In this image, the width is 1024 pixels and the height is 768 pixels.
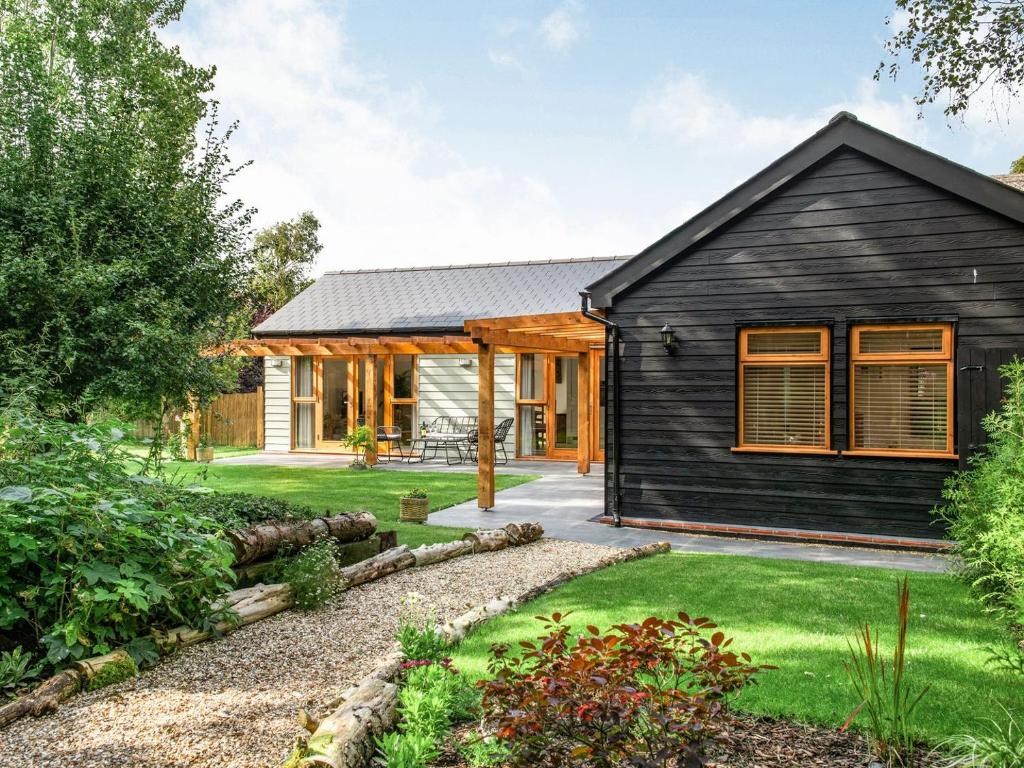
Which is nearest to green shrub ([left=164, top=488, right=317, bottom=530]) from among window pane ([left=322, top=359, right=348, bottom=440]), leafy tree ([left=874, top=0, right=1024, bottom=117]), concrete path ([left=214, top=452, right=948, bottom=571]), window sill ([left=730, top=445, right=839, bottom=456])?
concrete path ([left=214, top=452, right=948, bottom=571])

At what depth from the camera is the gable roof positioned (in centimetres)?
712

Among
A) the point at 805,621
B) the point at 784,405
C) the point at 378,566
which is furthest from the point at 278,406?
the point at 805,621

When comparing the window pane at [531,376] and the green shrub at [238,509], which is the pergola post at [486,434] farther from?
the window pane at [531,376]

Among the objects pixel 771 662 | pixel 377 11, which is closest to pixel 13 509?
pixel 771 662

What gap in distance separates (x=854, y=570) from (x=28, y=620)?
5.98 metres

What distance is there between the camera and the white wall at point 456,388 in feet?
53.6

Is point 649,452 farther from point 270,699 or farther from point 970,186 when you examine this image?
point 270,699

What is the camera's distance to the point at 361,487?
1148 cm

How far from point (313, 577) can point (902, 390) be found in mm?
6122

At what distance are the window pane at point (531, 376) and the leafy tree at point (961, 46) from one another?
27.3 ft

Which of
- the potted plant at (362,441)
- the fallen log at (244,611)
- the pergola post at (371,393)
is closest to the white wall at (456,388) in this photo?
the pergola post at (371,393)

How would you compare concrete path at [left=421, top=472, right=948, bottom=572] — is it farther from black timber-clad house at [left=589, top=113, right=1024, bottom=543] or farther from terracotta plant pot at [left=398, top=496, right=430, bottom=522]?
black timber-clad house at [left=589, top=113, right=1024, bottom=543]

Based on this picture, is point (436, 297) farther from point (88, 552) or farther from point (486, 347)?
point (88, 552)

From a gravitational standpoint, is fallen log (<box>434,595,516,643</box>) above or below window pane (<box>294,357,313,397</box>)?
below
